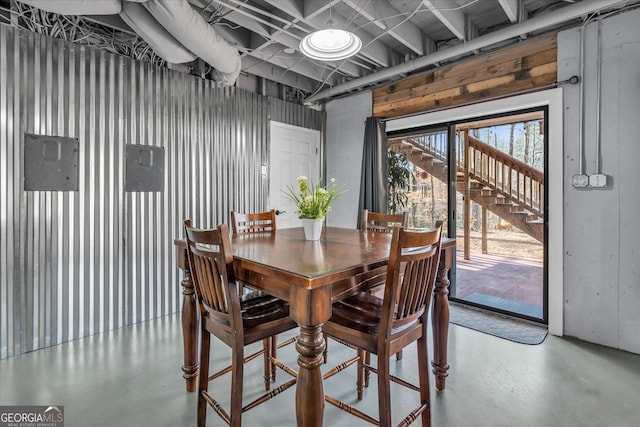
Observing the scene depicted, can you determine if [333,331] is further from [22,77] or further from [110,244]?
[22,77]

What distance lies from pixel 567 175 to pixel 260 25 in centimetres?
295

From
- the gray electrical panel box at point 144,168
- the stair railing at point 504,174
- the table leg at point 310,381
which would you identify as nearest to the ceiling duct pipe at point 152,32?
the gray electrical panel box at point 144,168

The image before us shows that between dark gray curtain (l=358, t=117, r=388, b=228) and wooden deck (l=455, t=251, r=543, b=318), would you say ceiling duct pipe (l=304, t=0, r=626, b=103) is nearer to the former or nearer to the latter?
dark gray curtain (l=358, t=117, r=388, b=228)

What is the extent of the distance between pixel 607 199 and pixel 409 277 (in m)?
2.22

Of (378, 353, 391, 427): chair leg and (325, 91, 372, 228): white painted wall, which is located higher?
(325, 91, 372, 228): white painted wall

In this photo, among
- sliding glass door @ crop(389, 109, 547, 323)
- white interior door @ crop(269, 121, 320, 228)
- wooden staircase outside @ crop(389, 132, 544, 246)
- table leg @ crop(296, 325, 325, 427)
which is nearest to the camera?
table leg @ crop(296, 325, 325, 427)

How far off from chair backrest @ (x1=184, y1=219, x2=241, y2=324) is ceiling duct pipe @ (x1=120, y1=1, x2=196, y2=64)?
5.50 ft

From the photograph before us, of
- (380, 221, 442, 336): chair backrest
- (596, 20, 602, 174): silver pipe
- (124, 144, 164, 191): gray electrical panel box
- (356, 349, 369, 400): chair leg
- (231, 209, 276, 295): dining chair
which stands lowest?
(356, 349, 369, 400): chair leg

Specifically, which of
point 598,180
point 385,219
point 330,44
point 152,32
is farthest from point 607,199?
point 152,32

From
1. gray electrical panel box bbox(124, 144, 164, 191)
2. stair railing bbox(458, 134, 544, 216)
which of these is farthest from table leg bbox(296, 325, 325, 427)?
stair railing bbox(458, 134, 544, 216)

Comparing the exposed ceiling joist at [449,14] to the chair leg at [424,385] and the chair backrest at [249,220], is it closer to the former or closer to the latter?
the chair backrest at [249,220]

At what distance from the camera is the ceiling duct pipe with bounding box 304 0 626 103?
2336mm

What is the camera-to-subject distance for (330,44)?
2.11m

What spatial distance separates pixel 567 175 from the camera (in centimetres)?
275
